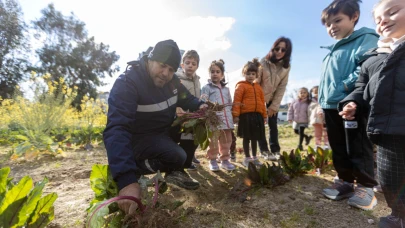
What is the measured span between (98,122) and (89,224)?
7.12m

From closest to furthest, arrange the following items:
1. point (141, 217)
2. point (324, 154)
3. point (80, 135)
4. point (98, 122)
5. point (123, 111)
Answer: point (141, 217) → point (123, 111) → point (324, 154) → point (80, 135) → point (98, 122)

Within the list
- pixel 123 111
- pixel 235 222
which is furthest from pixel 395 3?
pixel 123 111

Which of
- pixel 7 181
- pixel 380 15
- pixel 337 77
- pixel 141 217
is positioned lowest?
pixel 141 217

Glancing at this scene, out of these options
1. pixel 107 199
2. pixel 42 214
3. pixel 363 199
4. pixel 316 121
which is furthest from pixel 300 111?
pixel 42 214

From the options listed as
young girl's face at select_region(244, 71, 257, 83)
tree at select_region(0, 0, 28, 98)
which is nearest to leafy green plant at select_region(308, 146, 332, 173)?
young girl's face at select_region(244, 71, 257, 83)

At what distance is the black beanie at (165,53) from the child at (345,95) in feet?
5.54

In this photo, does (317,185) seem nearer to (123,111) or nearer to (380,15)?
(380,15)

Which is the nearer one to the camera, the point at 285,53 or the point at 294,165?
the point at 294,165

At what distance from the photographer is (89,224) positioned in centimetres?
125

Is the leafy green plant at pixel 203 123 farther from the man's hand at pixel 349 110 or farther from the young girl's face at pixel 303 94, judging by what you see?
the young girl's face at pixel 303 94

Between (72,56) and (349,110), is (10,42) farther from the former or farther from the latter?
(349,110)

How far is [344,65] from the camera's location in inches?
89.8

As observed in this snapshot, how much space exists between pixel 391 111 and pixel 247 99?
2372 millimetres

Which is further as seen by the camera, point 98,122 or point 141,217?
point 98,122
